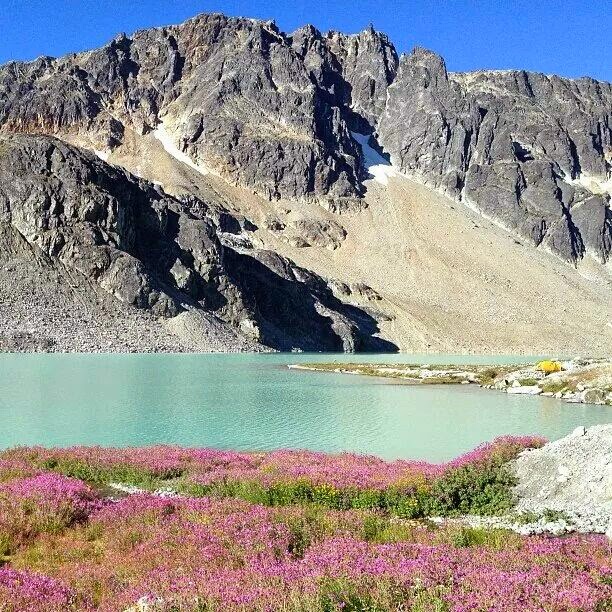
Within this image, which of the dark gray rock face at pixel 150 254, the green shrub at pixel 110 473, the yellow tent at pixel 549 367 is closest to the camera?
the green shrub at pixel 110 473

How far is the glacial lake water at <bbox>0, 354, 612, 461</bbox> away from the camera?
26.0 meters

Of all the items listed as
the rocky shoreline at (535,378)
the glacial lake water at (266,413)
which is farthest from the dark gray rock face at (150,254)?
the glacial lake water at (266,413)

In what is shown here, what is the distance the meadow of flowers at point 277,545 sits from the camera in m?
6.18

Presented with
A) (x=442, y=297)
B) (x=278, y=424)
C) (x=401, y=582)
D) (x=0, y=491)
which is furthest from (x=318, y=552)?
(x=442, y=297)

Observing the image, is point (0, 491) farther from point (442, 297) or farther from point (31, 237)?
point (442, 297)

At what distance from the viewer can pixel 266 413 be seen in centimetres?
3431

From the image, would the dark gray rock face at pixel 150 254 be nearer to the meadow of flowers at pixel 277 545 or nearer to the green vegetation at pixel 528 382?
the green vegetation at pixel 528 382

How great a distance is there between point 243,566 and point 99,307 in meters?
103

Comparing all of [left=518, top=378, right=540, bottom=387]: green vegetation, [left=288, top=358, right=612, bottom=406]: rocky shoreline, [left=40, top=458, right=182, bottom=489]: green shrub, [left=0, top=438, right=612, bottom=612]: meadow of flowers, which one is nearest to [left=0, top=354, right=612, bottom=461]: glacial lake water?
[left=288, top=358, right=612, bottom=406]: rocky shoreline

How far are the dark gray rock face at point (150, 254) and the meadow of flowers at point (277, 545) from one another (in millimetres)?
97626

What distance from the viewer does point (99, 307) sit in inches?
4149

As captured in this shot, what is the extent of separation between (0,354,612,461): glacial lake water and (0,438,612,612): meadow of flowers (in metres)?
8.25

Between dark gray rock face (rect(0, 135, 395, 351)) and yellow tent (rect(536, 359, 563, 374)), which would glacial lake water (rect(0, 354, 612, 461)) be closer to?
yellow tent (rect(536, 359, 563, 374))

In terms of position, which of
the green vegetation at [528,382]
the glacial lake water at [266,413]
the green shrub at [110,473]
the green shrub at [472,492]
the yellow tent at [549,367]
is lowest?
the glacial lake water at [266,413]
